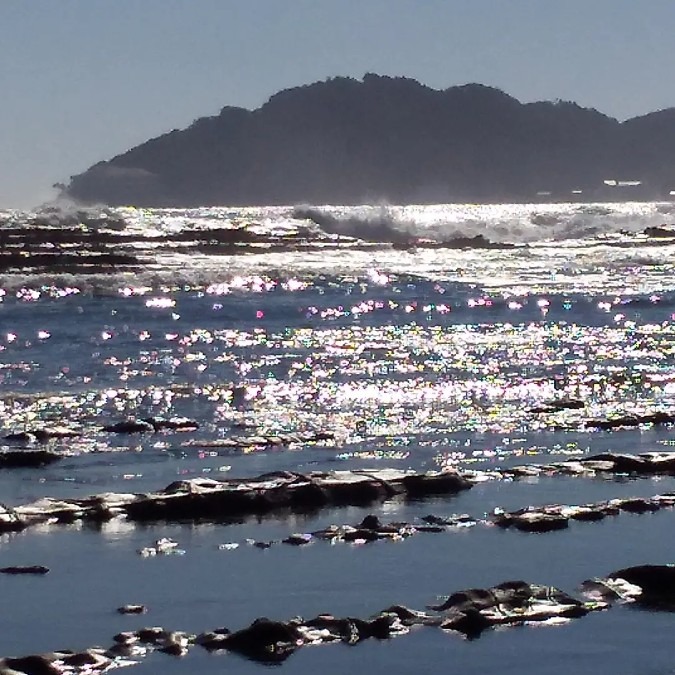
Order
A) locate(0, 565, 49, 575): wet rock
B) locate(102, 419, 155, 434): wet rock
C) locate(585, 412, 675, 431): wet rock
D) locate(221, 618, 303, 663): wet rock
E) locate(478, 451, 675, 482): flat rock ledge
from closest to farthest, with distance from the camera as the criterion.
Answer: locate(221, 618, 303, 663): wet rock < locate(0, 565, 49, 575): wet rock < locate(478, 451, 675, 482): flat rock ledge < locate(102, 419, 155, 434): wet rock < locate(585, 412, 675, 431): wet rock

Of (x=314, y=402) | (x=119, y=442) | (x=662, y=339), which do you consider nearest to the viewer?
(x=119, y=442)

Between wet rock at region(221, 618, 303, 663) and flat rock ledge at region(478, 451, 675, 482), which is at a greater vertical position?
wet rock at region(221, 618, 303, 663)

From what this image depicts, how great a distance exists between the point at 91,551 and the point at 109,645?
3325mm

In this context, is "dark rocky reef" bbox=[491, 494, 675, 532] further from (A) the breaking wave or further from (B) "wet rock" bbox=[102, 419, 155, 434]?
(A) the breaking wave

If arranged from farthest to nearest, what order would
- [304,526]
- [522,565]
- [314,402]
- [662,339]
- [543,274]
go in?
[543,274] → [662,339] → [314,402] → [304,526] → [522,565]

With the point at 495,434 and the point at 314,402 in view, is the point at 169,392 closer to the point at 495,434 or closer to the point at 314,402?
the point at 314,402

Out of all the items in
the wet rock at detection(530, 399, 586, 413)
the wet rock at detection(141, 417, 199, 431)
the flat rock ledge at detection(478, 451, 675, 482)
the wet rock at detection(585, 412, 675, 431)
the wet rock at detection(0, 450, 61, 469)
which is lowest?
the wet rock at detection(585, 412, 675, 431)

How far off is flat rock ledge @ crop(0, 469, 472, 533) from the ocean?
0.40 m

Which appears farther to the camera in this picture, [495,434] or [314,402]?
[314,402]

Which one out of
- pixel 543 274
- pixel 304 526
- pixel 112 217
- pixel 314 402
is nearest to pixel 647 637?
pixel 304 526

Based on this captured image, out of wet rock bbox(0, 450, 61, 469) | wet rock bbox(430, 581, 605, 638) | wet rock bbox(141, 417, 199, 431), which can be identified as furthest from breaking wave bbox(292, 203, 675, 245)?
wet rock bbox(430, 581, 605, 638)

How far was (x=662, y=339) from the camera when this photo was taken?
40.1 metres

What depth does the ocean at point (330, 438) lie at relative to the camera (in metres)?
12.2

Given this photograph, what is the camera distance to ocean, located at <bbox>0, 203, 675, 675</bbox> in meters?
12.2
